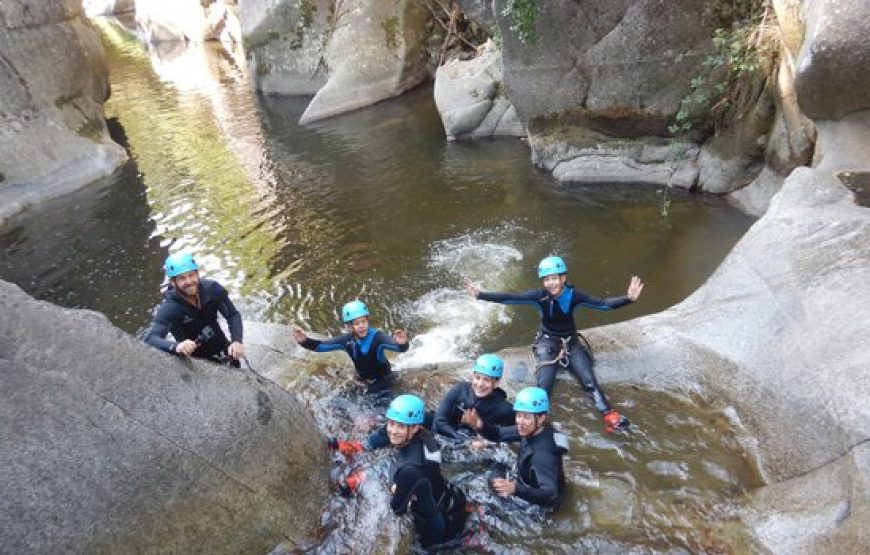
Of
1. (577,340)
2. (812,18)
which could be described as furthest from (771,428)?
(812,18)

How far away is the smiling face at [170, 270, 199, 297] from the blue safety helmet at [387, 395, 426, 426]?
8.41 feet

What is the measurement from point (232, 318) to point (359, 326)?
1.45 metres

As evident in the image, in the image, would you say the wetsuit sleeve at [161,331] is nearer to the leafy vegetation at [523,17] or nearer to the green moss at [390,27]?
the leafy vegetation at [523,17]

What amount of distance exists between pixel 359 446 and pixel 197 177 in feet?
49.2

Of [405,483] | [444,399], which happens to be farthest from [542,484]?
[444,399]

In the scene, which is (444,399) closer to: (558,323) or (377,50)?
(558,323)

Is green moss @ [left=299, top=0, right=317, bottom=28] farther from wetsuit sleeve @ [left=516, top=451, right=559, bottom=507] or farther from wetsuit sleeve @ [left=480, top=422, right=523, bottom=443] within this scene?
wetsuit sleeve @ [left=516, top=451, right=559, bottom=507]

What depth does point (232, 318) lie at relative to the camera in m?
7.07

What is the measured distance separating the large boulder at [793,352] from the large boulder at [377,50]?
1895 centimetres

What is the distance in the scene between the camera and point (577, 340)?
7.91m

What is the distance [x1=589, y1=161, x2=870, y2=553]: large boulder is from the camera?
211 inches

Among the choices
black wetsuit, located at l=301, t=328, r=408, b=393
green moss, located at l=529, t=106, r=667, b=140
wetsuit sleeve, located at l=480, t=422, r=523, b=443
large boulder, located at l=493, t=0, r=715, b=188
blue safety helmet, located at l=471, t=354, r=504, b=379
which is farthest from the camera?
green moss, located at l=529, t=106, r=667, b=140

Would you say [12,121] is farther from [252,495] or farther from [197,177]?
[252,495]

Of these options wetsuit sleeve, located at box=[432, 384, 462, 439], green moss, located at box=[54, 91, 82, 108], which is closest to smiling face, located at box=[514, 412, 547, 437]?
wetsuit sleeve, located at box=[432, 384, 462, 439]
